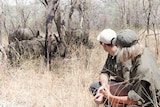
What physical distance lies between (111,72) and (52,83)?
933 millimetres

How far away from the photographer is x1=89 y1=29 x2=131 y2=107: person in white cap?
2881mm

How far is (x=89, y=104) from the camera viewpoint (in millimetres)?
3295

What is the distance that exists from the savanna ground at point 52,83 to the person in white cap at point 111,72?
28 centimetres

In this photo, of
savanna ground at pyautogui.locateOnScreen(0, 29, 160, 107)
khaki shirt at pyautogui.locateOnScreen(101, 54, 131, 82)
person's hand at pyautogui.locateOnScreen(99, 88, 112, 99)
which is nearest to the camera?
person's hand at pyautogui.locateOnScreen(99, 88, 112, 99)

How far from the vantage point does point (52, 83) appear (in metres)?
4.01

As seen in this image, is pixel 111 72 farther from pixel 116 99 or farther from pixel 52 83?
pixel 52 83

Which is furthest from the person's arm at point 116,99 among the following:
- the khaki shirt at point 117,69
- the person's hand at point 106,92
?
the khaki shirt at point 117,69

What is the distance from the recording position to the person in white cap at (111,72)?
113 inches

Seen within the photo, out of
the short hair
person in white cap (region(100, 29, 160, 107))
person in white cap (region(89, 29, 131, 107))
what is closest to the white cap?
person in white cap (region(89, 29, 131, 107))

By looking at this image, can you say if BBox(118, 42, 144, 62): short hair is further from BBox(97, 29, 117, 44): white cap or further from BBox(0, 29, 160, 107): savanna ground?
BBox(0, 29, 160, 107): savanna ground

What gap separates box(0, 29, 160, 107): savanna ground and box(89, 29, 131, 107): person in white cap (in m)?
0.28

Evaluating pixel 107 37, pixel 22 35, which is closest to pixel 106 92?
pixel 107 37

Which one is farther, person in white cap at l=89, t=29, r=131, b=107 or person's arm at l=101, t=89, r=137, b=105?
person in white cap at l=89, t=29, r=131, b=107

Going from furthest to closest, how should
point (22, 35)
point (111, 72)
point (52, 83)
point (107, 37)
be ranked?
point (22, 35), point (52, 83), point (111, 72), point (107, 37)
